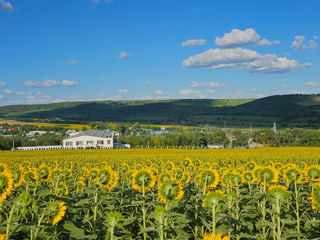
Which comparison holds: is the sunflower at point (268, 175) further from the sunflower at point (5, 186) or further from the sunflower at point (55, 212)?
the sunflower at point (5, 186)

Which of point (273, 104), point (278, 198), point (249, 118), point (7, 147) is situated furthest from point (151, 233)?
point (273, 104)

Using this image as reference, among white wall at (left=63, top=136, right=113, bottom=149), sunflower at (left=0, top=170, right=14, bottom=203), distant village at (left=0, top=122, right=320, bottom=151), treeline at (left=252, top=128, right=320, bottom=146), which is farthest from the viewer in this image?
white wall at (left=63, top=136, right=113, bottom=149)

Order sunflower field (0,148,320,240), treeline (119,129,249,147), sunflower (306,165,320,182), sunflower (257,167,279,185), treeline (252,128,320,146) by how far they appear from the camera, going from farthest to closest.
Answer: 1. treeline (119,129,249,147)
2. treeline (252,128,320,146)
3. sunflower (306,165,320,182)
4. sunflower (257,167,279,185)
5. sunflower field (0,148,320,240)

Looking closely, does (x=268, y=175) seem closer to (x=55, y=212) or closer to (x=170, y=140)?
(x=55, y=212)

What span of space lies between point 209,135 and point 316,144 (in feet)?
112

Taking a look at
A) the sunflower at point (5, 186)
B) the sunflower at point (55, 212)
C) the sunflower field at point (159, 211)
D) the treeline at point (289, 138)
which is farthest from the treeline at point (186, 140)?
the sunflower at point (5, 186)

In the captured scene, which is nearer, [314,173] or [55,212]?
[55,212]

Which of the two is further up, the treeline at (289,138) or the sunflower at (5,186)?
the sunflower at (5,186)

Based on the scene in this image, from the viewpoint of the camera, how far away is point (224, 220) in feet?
14.0

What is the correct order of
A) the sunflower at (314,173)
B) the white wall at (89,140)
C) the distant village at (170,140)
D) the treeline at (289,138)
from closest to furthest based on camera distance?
the sunflower at (314,173)
the treeline at (289,138)
the distant village at (170,140)
the white wall at (89,140)

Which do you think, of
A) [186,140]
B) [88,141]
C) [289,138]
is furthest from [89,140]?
[289,138]

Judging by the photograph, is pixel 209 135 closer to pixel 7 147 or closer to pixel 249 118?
pixel 7 147

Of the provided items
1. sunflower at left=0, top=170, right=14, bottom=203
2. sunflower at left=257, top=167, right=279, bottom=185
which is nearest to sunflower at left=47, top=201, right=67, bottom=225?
sunflower at left=0, top=170, right=14, bottom=203

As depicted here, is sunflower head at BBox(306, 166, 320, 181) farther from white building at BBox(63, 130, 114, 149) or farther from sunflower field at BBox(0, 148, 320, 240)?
white building at BBox(63, 130, 114, 149)
